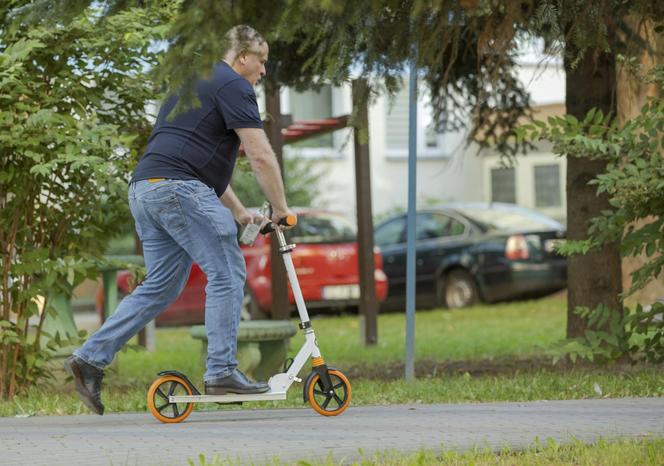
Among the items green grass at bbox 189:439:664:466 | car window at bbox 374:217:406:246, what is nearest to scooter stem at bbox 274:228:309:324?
green grass at bbox 189:439:664:466

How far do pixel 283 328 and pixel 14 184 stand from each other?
7.41 feet

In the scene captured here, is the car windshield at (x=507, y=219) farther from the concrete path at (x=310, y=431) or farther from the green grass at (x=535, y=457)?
the green grass at (x=535, y=457)

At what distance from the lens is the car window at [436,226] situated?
62.6ft

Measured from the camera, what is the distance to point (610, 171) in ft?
23.9

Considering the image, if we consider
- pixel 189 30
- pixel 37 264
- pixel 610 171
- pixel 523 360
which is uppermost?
pixel 189 30

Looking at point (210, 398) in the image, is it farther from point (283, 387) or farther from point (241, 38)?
point (241, 38)

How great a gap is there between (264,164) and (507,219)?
13.1 metres

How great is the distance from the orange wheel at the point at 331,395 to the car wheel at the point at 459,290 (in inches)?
496

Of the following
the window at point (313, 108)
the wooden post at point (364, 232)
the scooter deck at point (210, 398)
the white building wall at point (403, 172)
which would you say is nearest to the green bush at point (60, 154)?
the scooter deck at point (210, 398)

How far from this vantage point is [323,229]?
18.0 meters

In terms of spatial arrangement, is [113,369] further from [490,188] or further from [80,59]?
[490,188]

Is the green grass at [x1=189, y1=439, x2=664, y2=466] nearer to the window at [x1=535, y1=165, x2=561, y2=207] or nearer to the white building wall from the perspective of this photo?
the white building wall

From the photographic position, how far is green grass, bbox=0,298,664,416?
7.18m

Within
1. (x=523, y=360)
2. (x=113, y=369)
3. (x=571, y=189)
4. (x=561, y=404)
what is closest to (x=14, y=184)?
(x=113, y=369)
